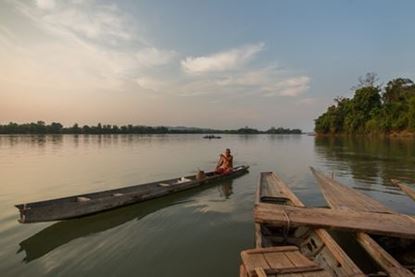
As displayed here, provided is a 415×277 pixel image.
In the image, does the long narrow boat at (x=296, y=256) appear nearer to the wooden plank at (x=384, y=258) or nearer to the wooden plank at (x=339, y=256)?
the wooden plank at (x=339, y=256)

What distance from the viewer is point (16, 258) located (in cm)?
632

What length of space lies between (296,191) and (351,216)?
6.74m

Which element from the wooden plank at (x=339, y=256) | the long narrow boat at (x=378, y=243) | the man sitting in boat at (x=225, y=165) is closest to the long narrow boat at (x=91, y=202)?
the man sitting in boat at (x=225, y=165)

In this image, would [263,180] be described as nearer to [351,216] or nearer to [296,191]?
[296,191]

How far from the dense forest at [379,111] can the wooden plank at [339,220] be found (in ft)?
215

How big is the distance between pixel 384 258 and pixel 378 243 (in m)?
1.72

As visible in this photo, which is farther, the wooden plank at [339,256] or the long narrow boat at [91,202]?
the long narrow boat at [91,202]

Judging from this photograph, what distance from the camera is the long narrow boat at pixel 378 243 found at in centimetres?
455

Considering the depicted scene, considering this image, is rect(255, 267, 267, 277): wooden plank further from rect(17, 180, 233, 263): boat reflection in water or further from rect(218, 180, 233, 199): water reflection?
rect(218, 180, 233, 199): water reflection

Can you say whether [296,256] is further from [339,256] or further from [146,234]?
[146,234]

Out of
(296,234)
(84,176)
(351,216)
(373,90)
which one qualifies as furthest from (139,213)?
(373,90)

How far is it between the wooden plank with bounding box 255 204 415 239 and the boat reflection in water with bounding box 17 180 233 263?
458cm

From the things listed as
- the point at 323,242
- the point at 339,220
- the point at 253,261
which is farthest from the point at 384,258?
the point at 253,261

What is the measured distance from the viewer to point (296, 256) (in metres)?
4.41
